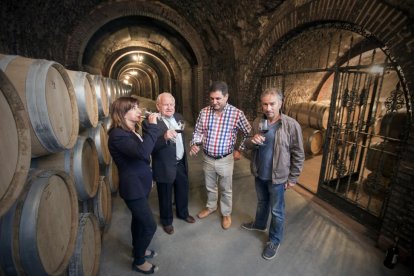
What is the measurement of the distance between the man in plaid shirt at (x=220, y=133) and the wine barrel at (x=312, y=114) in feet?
13.0

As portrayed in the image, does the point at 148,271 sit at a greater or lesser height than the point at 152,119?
lesser

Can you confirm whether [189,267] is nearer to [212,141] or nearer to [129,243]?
[129,243]

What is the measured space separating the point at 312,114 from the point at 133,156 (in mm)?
5627

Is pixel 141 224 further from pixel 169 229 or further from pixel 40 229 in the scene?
pixel 40 229

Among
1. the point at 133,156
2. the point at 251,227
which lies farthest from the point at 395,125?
the point at 133,156

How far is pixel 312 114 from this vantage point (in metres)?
6.19

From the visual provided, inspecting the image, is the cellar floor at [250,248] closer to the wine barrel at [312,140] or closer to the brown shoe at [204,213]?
the brown shoe at [204,213]

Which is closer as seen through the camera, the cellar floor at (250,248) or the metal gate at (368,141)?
the cellar floor at (250,248)

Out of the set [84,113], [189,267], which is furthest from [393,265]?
[84,113]

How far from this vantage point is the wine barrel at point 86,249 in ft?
5.71

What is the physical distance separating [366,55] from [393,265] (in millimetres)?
8784

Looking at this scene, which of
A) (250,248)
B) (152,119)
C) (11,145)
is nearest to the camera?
(11,145)

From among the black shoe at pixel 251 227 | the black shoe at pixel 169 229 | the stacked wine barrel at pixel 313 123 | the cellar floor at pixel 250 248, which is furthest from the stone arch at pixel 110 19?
the black shoe at pixel 251 227

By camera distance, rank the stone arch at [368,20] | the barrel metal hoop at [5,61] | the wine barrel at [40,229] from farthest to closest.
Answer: the stone arch at [368,20]
the barrel metal hoop at [5,61]
the wine barrel at [40,229]
